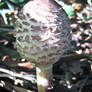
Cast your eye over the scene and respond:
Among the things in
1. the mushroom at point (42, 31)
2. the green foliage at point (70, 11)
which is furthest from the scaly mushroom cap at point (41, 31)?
the green foliage at point (70, 11)

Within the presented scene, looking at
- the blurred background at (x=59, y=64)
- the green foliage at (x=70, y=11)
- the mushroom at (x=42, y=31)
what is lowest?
the blurred background at (x=59, y=64)

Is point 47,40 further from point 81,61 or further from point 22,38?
point 81,61

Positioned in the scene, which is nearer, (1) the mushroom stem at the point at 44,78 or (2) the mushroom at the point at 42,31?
(2) the mushroom at the point at 42,31

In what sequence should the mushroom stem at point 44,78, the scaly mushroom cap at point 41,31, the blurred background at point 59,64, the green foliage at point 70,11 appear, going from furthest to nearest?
the green foliage at point 70,11 → the blurred background at point 59,64 → the mushroom stem at point 44,78 → the scaly mushroom cap at point 41,31

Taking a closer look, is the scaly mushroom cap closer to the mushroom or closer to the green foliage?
the mushroom

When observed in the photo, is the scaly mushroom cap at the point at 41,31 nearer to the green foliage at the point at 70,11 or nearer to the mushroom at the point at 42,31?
the mushroom at the point at 42,31

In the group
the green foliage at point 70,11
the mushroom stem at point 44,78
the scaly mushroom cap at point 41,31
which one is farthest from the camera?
the green foliage at point 70,11

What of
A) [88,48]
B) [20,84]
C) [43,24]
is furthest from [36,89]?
[88,48]

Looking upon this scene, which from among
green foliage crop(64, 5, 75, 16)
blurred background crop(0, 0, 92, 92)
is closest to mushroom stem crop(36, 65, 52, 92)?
blurred background crop(0, 0, 92, 92)

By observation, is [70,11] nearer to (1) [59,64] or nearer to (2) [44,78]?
(1) [59,64]
